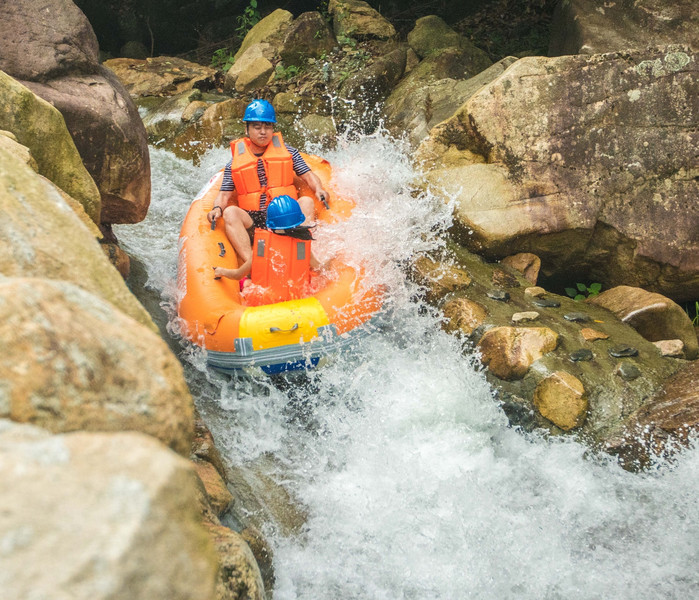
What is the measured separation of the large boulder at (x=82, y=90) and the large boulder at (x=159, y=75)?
4593 millimetres

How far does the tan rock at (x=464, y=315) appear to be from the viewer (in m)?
4.20

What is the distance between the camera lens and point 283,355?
386cm

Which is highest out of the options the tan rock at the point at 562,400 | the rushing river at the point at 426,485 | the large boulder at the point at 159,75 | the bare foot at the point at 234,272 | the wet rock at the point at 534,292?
the large boulder at the point at 159,75

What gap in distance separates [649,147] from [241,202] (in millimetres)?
3232

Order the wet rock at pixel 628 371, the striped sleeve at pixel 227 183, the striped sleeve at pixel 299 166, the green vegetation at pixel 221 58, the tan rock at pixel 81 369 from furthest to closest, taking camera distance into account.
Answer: the green vegetation at pixel 221 58 < the striped sleeve at pixel 299 166 < the striped sleeve at pixel 227 183 < the wet rock at pixel 628 371 < the tan rock at pixel 81 369

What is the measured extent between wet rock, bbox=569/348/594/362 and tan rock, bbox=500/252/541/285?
3.10 feet

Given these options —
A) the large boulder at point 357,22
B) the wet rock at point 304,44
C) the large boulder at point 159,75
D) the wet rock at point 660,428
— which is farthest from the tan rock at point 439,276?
the large boulder at point 159,75

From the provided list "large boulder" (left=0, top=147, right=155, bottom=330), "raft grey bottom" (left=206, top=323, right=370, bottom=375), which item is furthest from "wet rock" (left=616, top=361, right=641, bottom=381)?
"large boulder" (left=0, top=147, right=155, bottom=330)

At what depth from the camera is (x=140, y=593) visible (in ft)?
3.35

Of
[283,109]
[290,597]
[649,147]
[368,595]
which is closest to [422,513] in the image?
[368,595]

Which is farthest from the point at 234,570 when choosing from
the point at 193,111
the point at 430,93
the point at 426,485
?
the point at 193,111

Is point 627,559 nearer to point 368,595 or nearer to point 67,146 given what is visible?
point 368,595

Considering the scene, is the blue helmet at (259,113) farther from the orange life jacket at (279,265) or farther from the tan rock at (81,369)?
the tan rock at (81,369)

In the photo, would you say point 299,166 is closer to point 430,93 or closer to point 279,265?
point 279,265
